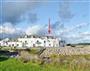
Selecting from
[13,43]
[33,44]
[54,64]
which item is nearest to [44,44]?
[33,44]

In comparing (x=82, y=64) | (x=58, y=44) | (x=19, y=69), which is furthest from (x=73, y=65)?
(x=58, y=44)

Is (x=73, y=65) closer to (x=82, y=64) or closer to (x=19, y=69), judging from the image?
(x=82, y=64)

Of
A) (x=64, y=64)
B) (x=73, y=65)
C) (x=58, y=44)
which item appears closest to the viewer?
(x=73, y=65)

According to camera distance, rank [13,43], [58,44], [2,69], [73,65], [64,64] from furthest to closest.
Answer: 1. [13,43]
2. [58,44]
3. [64,64]
4. [73,65]
5. [2,69]

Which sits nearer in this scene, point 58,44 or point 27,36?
point 58,44

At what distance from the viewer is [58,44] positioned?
92.2 meters

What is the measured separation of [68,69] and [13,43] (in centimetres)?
7816

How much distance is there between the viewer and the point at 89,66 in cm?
2259

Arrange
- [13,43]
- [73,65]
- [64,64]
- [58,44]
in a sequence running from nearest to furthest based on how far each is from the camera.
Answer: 1. [73,65]
2. [64,64]
3. [58,44]
4. [13,43]

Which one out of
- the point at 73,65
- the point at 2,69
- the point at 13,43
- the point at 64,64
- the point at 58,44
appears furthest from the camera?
the point at 13,43

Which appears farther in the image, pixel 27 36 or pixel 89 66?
pixel 27 36

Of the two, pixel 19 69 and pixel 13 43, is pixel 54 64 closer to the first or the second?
pixel 19 69

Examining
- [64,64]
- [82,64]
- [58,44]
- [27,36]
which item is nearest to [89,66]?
[82,64]

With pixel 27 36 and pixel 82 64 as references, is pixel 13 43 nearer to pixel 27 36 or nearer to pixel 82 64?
pixel 27 36
